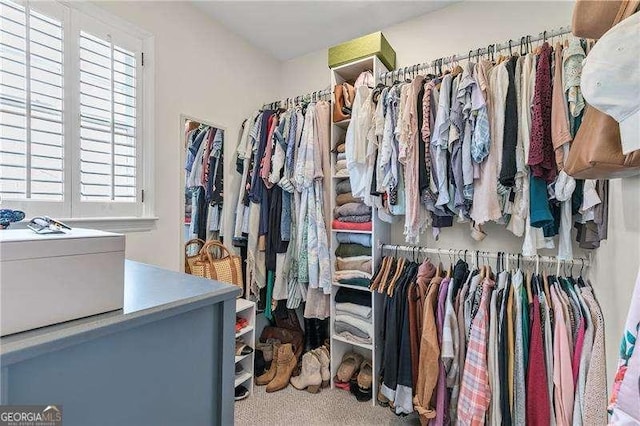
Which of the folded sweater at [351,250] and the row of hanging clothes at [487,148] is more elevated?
the row of hanging clothes at [487,148]

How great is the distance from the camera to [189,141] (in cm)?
207

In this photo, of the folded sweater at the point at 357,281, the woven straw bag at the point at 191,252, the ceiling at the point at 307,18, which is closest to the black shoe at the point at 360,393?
the folded sweater at the point at 357,281

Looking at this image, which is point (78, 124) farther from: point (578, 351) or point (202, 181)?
point (578, 351)

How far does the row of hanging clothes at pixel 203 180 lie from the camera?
6.82 feet

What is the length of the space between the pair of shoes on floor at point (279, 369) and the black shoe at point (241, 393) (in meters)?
0.13

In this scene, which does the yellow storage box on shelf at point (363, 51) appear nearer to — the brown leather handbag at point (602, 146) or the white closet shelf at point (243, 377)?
the brown leather handbag at point (602, 146)

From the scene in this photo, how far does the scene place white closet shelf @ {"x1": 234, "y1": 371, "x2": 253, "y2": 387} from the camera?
1944mm

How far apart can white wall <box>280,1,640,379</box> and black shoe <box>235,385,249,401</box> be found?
145 centimetres

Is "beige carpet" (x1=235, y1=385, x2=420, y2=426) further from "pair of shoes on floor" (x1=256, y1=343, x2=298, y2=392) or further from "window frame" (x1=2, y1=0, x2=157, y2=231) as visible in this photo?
"window frame" (x1=2, y1=0, x2=157, y2=231)

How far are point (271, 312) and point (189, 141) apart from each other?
1.42 m

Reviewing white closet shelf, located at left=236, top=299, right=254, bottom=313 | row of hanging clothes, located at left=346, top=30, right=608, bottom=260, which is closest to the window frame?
white closet shelf, located at left=236, top=299, right=254, bottom=313

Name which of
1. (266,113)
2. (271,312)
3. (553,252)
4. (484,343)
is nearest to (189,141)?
(266,113)

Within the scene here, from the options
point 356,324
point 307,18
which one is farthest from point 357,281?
point 307,18

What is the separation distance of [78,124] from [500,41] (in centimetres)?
243
